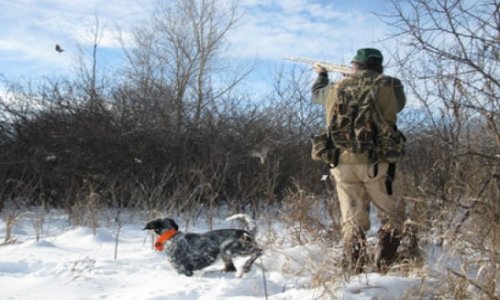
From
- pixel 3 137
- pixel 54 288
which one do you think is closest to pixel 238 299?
pixel 54 288

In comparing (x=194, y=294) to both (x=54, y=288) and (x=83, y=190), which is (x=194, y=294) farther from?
(x=83, y=190)

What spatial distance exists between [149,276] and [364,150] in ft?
6.51

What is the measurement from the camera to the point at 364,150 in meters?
4.29

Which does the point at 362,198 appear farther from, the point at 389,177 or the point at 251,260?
the point at 251,260

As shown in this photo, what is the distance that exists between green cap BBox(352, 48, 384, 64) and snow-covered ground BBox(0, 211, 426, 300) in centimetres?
151

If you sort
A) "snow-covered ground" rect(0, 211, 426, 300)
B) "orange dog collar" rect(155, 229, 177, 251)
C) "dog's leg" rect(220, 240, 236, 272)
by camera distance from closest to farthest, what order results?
"snow-covered ground" rect(0, 211, 426, 300)
"dog's leg" rect(220, 240, 236, 272)
"orange dog collar" rect(155, 229, 177, 251)

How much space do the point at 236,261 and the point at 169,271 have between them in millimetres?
575

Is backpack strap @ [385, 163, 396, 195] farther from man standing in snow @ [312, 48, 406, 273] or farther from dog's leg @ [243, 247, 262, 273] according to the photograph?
dog's leg @ [243, 247, 262, 273]

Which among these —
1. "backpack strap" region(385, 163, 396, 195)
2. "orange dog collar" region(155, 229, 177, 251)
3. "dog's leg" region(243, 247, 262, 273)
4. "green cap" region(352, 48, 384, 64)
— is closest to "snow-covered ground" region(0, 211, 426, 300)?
"dog's leg" region(243, 247, 262, 273)

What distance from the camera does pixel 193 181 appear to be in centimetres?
873

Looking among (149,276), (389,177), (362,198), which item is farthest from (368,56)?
(149,276)

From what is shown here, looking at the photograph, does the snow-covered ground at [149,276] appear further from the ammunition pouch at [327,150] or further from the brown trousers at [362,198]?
the ammunition pouch at [327,150]

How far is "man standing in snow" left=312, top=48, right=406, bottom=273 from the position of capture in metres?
4.30

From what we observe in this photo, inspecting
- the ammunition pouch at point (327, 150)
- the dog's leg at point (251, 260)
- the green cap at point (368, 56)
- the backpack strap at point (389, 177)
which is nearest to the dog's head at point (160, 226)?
the dog's leg at point (251, 260)
